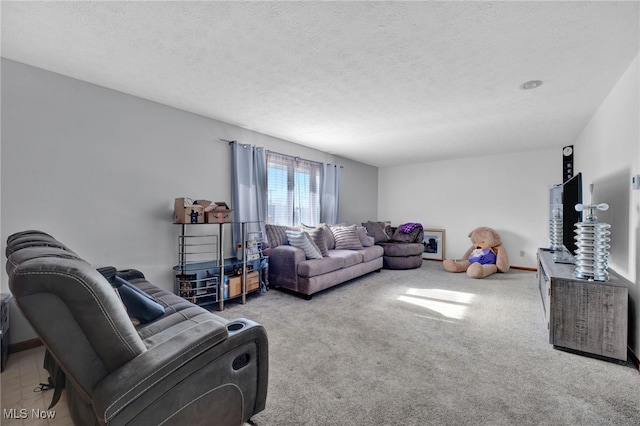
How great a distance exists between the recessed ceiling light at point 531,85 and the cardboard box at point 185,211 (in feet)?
11.4

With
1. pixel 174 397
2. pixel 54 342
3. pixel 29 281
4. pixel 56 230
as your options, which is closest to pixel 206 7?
pixel 29 281

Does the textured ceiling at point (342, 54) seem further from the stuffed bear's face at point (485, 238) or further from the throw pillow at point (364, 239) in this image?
the stuffed bear's face at point (485, 238)

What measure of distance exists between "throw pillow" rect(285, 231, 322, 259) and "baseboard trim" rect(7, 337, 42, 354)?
2710 millimetres

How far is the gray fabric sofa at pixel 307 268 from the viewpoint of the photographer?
365cm

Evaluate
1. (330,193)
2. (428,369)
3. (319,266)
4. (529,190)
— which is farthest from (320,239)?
(529,190)

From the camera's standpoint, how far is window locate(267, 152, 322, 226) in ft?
14.9

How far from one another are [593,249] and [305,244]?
294 centimetres

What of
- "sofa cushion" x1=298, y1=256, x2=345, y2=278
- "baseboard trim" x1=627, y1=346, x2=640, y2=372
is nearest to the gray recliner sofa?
"sofa cushion" x1=298, y1=256, x2=345, y2=278

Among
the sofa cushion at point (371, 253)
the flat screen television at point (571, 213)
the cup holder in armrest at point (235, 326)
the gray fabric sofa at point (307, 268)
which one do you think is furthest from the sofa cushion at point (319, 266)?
the flat screen television at point (571, 213)

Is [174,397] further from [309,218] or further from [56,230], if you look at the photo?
[309,218]

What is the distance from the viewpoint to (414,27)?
6.03ft

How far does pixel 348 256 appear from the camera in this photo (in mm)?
4309

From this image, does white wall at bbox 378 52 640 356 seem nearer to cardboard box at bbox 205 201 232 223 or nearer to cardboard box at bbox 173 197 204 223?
cardboard box at bbox 205 201 232 223

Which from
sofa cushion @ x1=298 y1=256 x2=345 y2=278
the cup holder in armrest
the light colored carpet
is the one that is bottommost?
the light colored carpet
